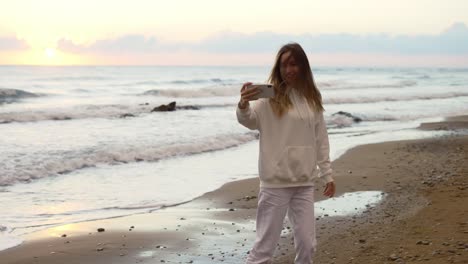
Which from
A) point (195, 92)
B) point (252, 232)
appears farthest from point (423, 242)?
point (195, 92)

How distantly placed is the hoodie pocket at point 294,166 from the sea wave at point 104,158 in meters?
7.06

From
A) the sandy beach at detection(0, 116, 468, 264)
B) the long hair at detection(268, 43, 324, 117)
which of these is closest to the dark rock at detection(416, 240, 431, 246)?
the sandy beach at detection(0, 116, 468, 264)

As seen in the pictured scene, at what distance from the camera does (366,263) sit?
5074 mm

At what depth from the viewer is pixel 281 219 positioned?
3932mm

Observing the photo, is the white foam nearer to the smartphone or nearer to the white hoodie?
the white hoodie

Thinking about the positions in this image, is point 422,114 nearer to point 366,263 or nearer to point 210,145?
point 210,145

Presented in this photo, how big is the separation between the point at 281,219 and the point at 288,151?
1.54 feet

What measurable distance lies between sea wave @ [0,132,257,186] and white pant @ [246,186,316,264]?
22.7 ft

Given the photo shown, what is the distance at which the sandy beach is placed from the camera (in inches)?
213

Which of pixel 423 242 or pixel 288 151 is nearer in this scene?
pixel 288 151

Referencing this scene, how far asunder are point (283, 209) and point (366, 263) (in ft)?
5.12

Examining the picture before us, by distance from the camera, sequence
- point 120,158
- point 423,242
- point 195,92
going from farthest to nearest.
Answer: point 195,92 → point 120,158 → point 423,242

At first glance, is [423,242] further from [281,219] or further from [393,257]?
[281,219]

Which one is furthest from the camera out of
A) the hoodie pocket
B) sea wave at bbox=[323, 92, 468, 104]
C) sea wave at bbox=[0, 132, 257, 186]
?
sea wave at bbox=[323, 92, 468, 104]
